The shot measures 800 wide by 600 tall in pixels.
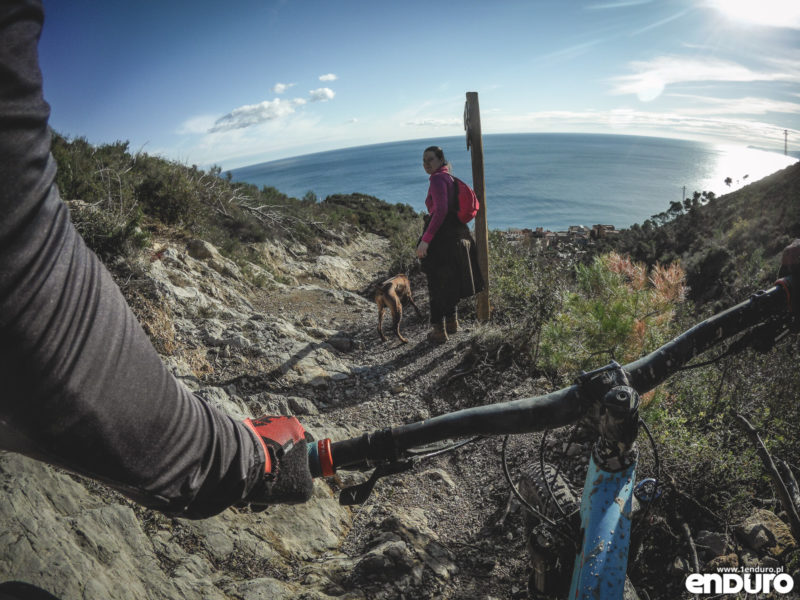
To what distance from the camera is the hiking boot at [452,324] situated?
6844 mm

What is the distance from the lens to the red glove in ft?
3.48

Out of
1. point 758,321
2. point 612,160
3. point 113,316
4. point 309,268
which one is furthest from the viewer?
point 612,160

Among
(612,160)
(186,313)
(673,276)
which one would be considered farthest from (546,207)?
(612,160)

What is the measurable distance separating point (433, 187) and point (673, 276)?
11.1 feet

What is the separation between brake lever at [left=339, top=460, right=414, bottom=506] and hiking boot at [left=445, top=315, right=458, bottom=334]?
5.61 m

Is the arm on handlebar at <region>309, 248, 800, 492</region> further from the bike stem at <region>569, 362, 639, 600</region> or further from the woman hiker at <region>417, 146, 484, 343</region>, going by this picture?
the woman hiker at <region>417, 146, 484, 343</region>

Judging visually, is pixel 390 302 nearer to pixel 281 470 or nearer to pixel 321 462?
pixel 321 462

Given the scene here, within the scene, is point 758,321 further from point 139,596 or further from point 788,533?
point 139,596

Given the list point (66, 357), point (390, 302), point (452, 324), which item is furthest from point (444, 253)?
point (66, 357)

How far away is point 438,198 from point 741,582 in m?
4.76

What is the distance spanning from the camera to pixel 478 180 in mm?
6824

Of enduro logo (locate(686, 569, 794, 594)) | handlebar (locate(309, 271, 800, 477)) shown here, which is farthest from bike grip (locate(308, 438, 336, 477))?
enduro logo (locate(686, 569, 794, 594))

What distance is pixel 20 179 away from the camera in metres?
0.60

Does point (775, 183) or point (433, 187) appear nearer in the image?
point (433, 187)
